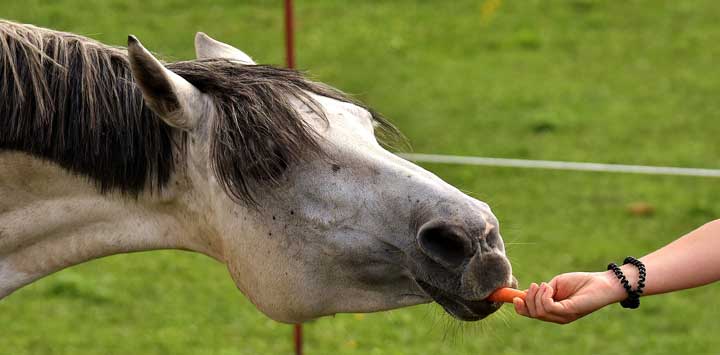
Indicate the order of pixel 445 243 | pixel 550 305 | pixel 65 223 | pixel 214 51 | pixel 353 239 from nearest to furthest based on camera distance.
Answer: pixel 550 305 < pixel 445 243 < pixel 353 239 < pixel 65 223 < pixel 214 51

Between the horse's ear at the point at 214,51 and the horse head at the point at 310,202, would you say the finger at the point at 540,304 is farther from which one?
the horse's ear at the point at 214,51

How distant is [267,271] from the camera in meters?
2.81

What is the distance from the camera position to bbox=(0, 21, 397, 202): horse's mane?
2.75 metres

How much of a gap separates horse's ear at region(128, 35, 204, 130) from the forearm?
1.09 metres

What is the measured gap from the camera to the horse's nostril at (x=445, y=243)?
8.45ft

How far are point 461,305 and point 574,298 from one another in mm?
301

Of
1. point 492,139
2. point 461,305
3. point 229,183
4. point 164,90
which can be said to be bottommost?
point 492,139

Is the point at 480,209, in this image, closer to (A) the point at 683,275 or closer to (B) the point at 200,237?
(A) the point at 683,275

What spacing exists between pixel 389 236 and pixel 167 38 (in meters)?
7.91

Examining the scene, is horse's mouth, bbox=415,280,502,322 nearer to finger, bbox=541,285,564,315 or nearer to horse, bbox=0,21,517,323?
horse, bbox=0,21,517,323

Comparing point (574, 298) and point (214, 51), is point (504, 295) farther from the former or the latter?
point (214, 51)

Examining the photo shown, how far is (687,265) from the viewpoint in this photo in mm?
2553

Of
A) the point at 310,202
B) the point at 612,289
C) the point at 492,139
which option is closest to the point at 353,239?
the point at 310,202

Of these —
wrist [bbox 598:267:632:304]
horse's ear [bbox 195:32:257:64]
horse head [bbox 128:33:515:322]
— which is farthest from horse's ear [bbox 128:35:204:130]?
wrist [bbox 598:267:632:304]
